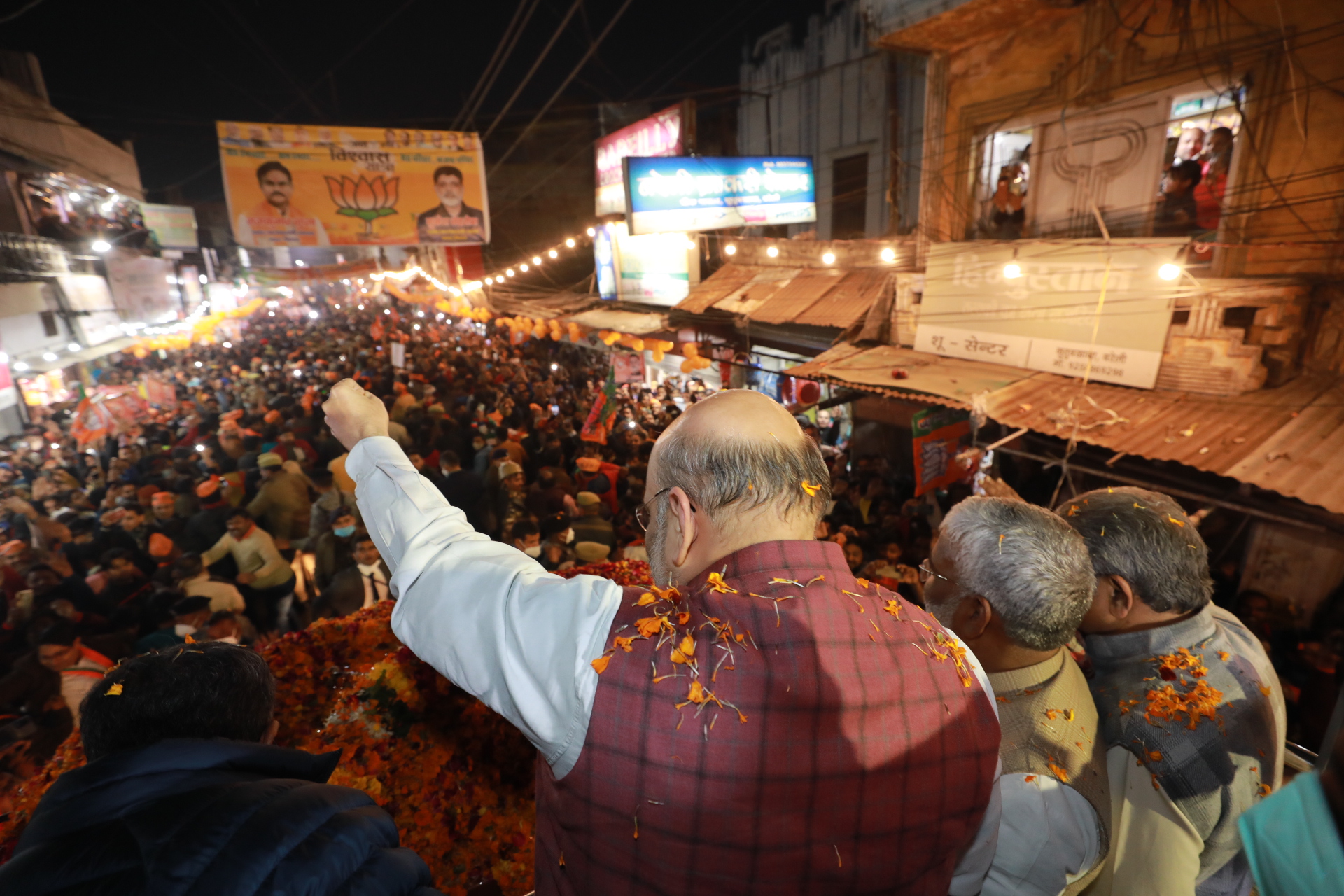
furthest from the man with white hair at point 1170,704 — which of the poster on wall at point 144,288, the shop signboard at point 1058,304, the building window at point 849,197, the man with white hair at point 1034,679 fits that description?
the poster on wall at point 144,288

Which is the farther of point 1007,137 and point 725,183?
point 725,183

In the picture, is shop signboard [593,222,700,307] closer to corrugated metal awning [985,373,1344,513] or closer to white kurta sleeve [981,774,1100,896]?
corrugated metal awning [985,373,1344,513]

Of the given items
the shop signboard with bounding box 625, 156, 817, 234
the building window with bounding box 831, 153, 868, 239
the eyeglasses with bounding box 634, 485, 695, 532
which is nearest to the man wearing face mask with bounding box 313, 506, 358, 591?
the eyeglasses with bounding box 634, 485, 695, 532

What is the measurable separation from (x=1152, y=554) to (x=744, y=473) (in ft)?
5.67

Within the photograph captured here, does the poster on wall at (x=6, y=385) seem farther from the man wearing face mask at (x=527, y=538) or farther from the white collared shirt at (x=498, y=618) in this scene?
the white collared shirt at (x=498, y=618)

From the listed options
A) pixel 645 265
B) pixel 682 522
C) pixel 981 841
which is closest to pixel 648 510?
pixel 682 522

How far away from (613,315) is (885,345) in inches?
363

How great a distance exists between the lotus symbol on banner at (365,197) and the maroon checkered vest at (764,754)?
11.1m

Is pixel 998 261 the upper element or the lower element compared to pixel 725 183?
lower

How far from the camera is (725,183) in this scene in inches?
492

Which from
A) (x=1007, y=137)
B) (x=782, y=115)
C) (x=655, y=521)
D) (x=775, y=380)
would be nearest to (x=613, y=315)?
(x=775, y=380)

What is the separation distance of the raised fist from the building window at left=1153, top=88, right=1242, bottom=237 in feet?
28.5

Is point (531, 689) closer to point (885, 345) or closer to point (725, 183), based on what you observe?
point (885, 345)

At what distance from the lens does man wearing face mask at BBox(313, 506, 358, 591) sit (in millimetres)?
6152
